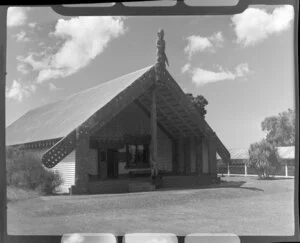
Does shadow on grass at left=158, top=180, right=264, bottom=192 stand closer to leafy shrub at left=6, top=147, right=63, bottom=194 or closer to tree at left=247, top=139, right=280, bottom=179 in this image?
tree at left=247, top=139, right=280, bottom=179

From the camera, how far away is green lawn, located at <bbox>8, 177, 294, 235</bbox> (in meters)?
6.69

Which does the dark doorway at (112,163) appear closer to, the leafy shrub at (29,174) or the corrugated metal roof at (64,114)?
the corrugated metal roof at (64,114)

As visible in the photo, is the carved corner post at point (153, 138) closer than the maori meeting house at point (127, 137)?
No

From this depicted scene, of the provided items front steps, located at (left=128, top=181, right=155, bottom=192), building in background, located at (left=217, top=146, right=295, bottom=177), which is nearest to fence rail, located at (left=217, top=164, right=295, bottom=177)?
building in background, located at (left=217, top=146, right=295, bottom=177)

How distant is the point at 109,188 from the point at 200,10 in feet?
16.9

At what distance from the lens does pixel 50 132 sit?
26.8ft

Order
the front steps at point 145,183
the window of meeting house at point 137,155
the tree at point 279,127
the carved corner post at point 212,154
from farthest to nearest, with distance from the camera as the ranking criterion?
the window of meeting house at point 137,155 → the front steps at point 145,183 → the carved corner post at point 212,154 → the tree at point 279,127

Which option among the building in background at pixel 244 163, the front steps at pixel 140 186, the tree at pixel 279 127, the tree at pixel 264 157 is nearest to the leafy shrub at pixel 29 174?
the front steps at pixel 140 186

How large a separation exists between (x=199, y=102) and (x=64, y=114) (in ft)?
9.04

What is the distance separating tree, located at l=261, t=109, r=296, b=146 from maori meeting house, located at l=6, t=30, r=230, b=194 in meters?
0.89

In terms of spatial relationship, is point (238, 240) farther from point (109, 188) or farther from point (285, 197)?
point (109, 188)

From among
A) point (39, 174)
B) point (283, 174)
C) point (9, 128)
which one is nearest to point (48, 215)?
point (39, 174)

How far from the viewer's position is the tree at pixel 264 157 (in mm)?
6988

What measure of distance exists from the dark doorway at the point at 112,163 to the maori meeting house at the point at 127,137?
2 centimetres
